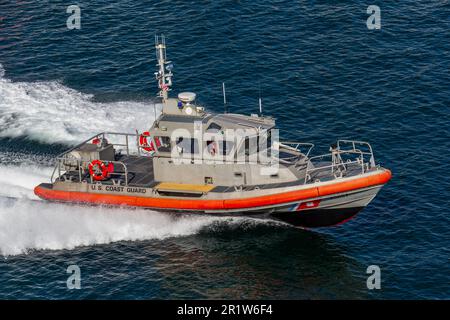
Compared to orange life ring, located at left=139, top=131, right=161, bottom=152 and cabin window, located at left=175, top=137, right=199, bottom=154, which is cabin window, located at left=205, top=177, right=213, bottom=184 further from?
orange life ring, located at left=139, top=131, right=161, bottom=152

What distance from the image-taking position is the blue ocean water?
34438mm

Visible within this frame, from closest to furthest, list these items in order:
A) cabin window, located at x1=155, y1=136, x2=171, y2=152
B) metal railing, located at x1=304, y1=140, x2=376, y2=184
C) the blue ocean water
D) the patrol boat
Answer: the blue ocean water, metal railing, located at x1=304, y1=140, x2=376, y2=184, the patrol boat, cabin window, located at x1=155, y1=136, x2=171, y2=152

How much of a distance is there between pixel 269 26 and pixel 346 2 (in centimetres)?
A: 594

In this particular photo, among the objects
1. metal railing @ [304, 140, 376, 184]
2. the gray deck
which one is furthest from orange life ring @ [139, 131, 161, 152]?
metal railing @ [304, 140, 376, 184]

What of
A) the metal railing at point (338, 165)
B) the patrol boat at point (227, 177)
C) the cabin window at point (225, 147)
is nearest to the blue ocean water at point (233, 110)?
the patrol boat at point (227, 177)

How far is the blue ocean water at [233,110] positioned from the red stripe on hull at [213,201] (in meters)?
0.59

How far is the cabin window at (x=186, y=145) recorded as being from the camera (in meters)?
36.7

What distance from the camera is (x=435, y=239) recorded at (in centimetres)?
3631

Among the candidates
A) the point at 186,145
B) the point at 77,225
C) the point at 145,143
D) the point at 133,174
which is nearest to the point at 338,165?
the point at 186,145

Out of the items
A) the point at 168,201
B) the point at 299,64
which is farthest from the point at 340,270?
the point at 299,64

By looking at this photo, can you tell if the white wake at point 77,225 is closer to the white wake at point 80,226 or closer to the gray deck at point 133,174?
the white wake at point 80,226

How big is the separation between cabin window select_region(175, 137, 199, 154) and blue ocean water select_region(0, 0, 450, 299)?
310cm

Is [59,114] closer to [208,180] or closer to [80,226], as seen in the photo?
[80,226]

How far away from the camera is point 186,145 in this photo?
3675 cm
